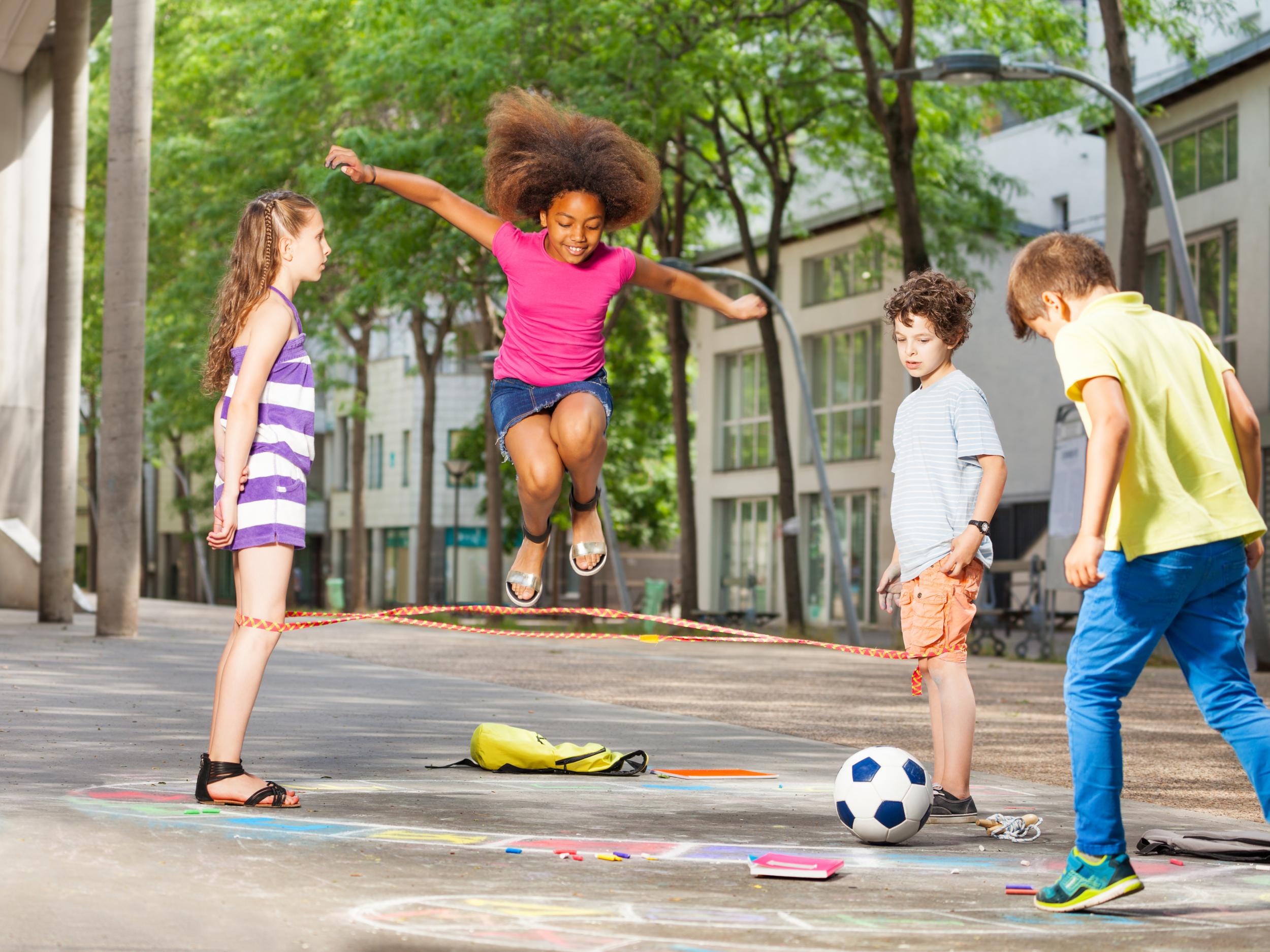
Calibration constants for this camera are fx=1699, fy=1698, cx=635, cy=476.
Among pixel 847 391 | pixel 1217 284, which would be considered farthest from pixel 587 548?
pixel 847 391

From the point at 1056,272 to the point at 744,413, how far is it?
37649mm

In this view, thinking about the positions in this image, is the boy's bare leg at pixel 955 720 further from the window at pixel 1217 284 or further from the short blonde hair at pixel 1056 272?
the window at pixel 1217 284

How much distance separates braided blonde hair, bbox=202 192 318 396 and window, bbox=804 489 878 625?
31.3 m

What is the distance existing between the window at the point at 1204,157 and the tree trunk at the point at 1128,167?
7056mm

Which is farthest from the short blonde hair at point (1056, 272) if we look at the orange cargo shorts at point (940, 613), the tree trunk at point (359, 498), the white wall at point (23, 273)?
the tree trunk at point (359, 498)

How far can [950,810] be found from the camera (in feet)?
22.2

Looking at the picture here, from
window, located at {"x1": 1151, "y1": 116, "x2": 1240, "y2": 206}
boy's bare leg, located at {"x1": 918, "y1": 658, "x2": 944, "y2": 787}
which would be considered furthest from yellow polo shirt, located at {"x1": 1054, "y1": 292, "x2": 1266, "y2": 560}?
window, located at {"x1": 1151, "y1": 116, "x2": 1240, "y2": 206}

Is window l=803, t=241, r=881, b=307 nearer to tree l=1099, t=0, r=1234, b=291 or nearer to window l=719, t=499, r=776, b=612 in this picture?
window l=719, t=499, r=776, b=612

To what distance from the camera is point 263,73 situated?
33.4 metres

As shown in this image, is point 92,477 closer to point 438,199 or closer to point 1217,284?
point 1217,284

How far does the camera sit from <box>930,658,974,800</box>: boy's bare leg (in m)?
6.73

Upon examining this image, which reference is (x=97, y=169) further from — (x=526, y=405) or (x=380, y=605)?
(x=526, y=405)

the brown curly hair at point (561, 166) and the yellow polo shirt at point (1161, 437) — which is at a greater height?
the brown curly hair at point (561, 166)

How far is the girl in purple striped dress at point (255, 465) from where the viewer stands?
21.1 feet
